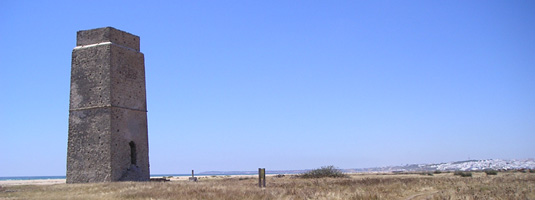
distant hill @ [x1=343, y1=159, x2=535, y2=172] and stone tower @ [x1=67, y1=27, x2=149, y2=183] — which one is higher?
stone tower @ [x1=67, y1=27, x2=149, y2=183]

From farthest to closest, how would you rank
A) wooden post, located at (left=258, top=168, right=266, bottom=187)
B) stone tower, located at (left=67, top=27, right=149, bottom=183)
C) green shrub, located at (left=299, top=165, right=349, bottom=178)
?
1. green shrub, located at (left=299, top=165, right=349, bottom=178)
2. stone tower, located at (left=67, top=27, right=149, bottom=183)
3. wooden post, located at (left=258, top=168, right=266, bottom=187)

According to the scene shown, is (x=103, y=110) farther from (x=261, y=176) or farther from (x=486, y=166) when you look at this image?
(x=486, y=166)

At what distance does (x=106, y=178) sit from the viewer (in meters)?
22.2

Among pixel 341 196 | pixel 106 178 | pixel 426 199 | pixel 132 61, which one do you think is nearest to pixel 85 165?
pixel 106 178

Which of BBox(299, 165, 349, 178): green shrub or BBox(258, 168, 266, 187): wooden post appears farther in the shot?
BBox(299, 165, 349, 178): green shrub

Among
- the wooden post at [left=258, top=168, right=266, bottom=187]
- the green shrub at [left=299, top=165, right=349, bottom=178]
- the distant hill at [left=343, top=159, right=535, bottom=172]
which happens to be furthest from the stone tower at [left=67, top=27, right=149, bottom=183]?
the distant hill at [left=343, top=159, right=535, bottom=172]

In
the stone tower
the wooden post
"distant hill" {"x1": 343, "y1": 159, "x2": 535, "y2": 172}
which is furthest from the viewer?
"distant hill" {"x1": 343, "y1": 159, "x2": 535, "y2": 172}

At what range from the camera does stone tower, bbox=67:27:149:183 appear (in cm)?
2244

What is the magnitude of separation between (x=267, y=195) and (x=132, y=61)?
13165mm

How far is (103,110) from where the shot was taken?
73.9 ft

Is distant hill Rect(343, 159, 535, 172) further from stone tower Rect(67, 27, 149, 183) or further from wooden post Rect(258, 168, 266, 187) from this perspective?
wooden post Rect(258, 168, 266, 187)

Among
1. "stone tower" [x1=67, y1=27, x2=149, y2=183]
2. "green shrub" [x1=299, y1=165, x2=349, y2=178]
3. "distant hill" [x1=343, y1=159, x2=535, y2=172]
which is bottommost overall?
"distant hill" [x1=343, y1=159, x2=535, y2=172]

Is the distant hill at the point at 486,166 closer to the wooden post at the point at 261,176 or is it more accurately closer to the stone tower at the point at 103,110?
the stone tower at the point at 103,110

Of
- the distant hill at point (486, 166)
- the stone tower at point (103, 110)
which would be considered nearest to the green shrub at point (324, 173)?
the stone tower at point (103, 110)
